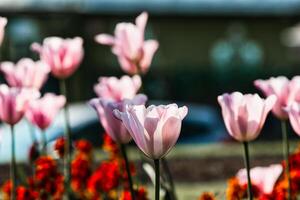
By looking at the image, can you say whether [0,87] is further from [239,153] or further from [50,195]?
[239,153]

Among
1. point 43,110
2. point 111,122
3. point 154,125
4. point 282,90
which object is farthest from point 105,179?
point 154,125

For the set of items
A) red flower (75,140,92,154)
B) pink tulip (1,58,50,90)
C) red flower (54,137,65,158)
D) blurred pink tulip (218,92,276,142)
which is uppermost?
pink tulip (1,58,50,90)

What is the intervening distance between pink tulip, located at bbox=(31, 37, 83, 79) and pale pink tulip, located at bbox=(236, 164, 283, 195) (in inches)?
39.9

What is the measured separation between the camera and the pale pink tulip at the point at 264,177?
3328 mm

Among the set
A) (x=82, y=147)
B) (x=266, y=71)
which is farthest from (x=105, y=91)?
(x=266, y=71)

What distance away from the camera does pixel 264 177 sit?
336cm

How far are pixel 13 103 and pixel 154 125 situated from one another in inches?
37.3

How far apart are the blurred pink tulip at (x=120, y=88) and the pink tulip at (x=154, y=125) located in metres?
0.87

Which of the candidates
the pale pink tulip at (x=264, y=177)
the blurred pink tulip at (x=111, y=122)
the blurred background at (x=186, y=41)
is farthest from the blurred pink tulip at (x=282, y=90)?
the blurred background at (x=186, y=41)

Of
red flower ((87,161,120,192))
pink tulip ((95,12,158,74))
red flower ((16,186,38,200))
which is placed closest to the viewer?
red flower ((16,186,38,200))

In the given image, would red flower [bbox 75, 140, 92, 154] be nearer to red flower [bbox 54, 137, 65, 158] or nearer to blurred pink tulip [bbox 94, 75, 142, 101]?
red flower [bbox 54, 137, 65, 158]

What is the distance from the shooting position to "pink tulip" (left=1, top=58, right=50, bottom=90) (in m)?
3.78

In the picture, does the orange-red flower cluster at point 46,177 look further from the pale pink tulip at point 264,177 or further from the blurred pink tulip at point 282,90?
the blurred pink tulip at point 282,90

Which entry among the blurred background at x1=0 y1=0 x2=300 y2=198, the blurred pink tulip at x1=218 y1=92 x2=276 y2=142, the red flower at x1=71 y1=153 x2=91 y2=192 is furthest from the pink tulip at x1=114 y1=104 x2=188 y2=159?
the blurred background at x1=0 y1=0 x2=300 y2=198
